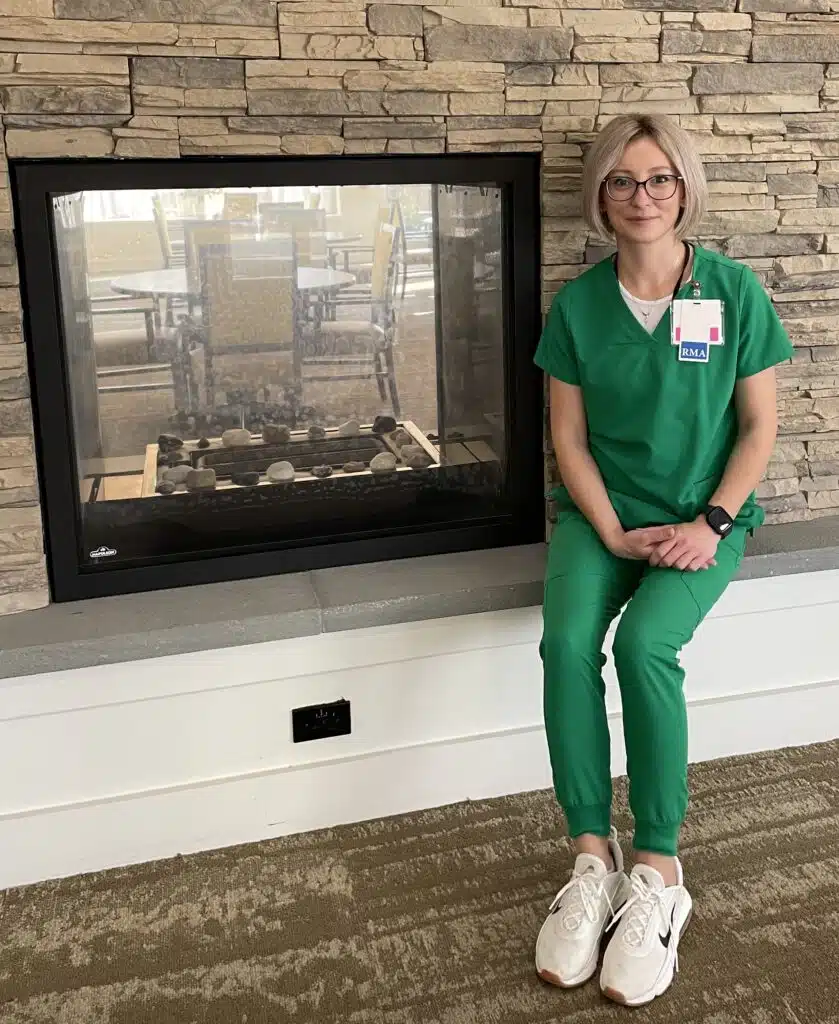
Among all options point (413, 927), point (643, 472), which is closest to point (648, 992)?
point (413, 927)

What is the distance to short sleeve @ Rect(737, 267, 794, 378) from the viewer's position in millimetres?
1857

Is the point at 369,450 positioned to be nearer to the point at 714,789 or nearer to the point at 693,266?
the point at 693,266

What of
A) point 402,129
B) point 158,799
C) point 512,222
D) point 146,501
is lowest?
point 158,799

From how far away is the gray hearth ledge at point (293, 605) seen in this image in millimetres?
1834

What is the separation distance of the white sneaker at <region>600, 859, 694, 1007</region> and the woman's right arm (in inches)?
20.5

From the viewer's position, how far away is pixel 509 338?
6.98 feet

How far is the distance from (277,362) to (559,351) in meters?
0.51

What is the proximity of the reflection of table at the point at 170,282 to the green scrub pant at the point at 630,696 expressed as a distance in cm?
70

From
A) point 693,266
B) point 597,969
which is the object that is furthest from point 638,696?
point 693,266

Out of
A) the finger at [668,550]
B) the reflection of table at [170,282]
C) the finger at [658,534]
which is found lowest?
the finger at [668,550]

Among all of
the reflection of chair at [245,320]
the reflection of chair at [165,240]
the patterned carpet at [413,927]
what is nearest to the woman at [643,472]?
the patterned carpet at [413,927]

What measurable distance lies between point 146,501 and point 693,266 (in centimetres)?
→ 103

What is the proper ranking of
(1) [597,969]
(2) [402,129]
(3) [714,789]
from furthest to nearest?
(3) [714,789], (2) [402,129], (1) [597,969]

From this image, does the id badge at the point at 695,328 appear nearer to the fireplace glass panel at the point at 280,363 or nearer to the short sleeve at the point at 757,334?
the short sleeve at the point at 757,334
